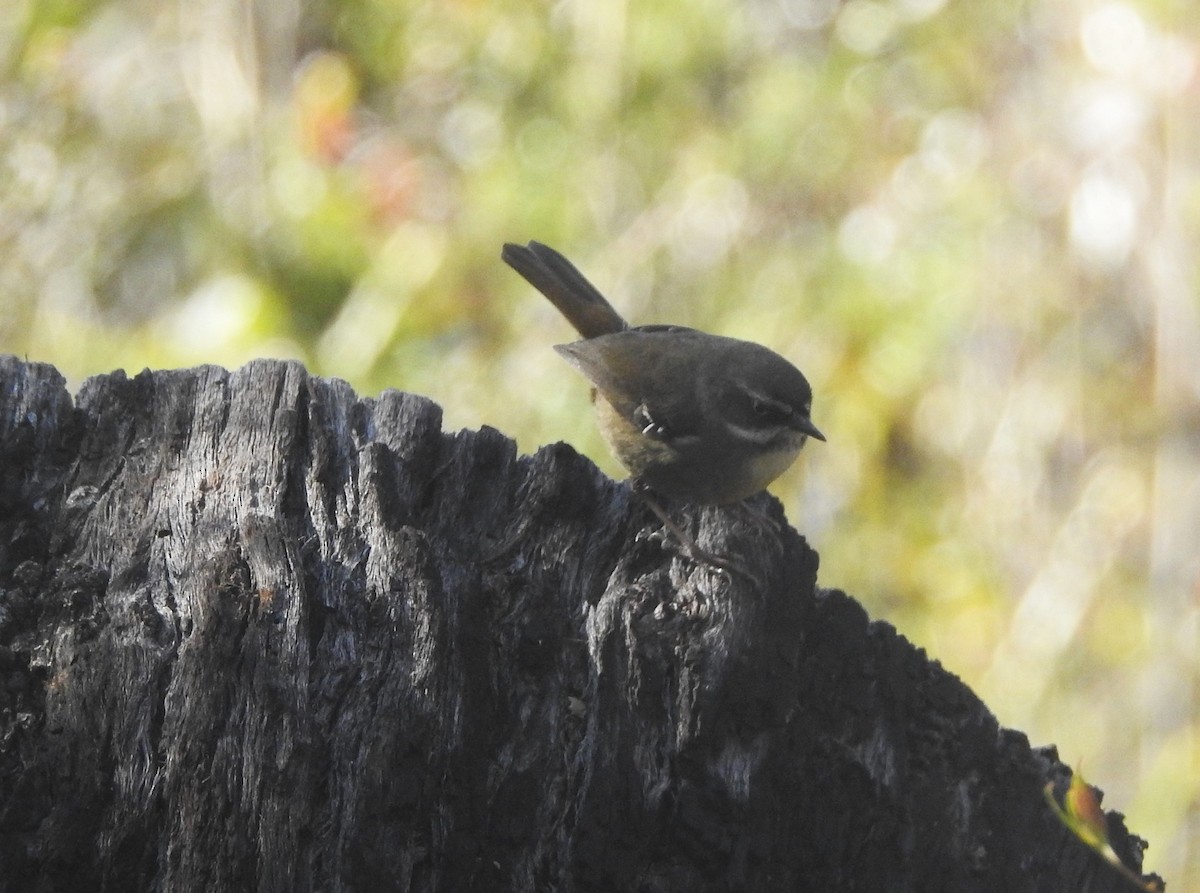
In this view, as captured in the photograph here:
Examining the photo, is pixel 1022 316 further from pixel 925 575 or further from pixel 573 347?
pixel 573 347

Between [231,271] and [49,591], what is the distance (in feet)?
15.3

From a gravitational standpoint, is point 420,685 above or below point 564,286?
below

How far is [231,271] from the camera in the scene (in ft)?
24.6

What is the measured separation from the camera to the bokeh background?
22.6 ft

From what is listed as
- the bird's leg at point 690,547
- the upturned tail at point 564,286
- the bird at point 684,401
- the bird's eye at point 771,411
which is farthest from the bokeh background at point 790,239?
the bird's leg at point 690,547

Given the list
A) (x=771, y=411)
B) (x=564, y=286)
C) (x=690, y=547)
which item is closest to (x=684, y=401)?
(x=771, y=411)

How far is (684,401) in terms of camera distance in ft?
15.2

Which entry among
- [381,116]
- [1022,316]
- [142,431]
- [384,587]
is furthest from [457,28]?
[384,587]

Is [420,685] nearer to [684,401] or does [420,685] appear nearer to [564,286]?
[684,401]

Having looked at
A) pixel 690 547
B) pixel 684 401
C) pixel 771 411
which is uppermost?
pixel 684 401

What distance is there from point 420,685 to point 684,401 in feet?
6.30

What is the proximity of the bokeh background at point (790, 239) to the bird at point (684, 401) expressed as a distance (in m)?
1.92

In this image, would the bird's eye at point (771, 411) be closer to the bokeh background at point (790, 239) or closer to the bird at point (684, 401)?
the bird at point (684, 401)

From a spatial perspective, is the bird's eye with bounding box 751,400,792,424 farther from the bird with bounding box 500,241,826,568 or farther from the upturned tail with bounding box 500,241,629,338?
the upturned tail with bounding box 500,241,629,338
